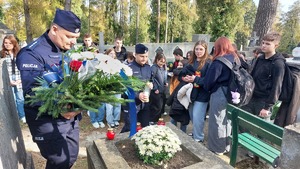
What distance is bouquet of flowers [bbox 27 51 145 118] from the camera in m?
1.69

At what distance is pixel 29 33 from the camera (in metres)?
12.3

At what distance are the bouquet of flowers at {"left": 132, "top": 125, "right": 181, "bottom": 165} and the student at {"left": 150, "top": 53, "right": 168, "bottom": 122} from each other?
2.21 meters

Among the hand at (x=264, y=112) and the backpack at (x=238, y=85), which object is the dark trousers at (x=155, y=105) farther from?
the hand at (x=264, y=112)

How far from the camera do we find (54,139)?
2.11 meters

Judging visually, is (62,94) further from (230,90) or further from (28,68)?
(230,90)

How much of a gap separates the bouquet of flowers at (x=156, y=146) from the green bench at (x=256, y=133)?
1015mm

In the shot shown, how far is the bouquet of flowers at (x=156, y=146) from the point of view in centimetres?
208

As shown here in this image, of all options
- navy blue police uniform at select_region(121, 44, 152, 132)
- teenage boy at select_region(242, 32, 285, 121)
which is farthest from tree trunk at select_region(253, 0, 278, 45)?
navy blue police uniform at select_region(121, 44, 152, 132)

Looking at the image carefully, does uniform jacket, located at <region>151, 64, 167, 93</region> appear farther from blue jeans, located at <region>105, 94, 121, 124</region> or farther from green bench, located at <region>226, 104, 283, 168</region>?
green bench, located at <region>226, 104, 283, 168</region>

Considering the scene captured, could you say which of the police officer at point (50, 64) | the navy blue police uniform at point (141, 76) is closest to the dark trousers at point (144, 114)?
the navy blue police uniform at point (141, 76)

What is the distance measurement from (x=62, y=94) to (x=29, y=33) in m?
12.4

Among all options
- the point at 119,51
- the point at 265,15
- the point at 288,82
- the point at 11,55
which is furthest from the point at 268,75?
the point at 265,15

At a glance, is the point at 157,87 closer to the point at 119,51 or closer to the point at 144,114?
the point at 144,114

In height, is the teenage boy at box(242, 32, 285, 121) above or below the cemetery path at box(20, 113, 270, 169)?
above
